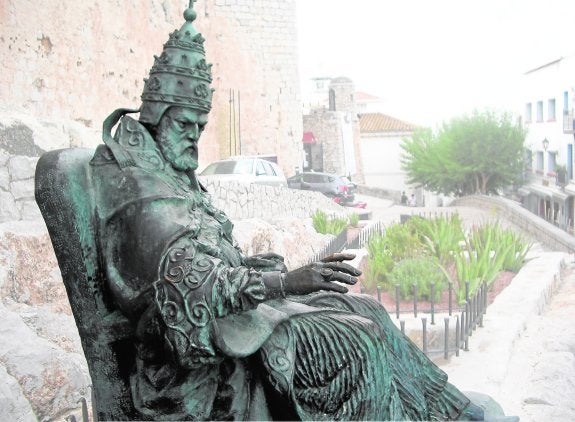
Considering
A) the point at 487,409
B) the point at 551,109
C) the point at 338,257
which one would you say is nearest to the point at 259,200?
the point at 487,409

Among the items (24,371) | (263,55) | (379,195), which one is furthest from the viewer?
(379,195)

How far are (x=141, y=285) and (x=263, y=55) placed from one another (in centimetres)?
1722

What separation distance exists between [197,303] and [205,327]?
2.7 inches

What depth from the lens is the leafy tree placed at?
1112 inches

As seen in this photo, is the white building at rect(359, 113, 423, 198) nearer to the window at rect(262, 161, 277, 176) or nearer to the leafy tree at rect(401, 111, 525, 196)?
the leafy tree at rect(401, 111, 525, 196)

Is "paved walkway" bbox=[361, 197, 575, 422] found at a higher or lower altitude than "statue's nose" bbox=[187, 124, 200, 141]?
lower

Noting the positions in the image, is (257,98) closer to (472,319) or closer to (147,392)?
(472,319)

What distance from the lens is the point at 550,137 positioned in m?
26.4

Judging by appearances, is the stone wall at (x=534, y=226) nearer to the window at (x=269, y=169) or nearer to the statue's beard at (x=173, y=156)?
the window at (x=269, y=169)

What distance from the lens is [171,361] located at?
2111 mm

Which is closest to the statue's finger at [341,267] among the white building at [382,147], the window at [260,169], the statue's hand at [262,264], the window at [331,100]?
the statue's hand at [262,264]

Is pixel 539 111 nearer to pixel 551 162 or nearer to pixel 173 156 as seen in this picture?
pixel 551 162

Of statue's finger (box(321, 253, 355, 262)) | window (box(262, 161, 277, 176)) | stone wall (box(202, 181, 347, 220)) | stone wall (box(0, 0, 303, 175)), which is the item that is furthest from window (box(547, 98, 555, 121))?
statue's finger (box(321, 253, 355, 262))

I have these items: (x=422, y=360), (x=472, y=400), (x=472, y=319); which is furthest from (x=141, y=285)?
(x=472, y=319)
